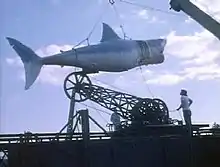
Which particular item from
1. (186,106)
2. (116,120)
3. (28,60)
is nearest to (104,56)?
(28,60)

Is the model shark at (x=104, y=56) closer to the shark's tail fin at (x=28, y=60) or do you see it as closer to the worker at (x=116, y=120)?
the shark's tail fin at (x=28, y=60)

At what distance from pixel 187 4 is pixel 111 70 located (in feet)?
24.3

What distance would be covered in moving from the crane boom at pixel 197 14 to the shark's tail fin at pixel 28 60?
1065cm

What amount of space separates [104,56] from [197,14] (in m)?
7.29

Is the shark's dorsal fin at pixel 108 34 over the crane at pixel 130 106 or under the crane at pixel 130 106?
over

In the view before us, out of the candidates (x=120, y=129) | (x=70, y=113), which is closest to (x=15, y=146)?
(x=120, y=129)

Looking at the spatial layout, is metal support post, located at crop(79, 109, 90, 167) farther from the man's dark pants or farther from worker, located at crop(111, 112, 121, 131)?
worker, located at crop(111, 112, 121, 131)

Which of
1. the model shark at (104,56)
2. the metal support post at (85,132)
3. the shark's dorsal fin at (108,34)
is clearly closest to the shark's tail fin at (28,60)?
the model shark at (104,56)

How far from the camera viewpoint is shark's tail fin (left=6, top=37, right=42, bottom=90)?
101ft

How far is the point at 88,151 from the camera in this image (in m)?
19.7

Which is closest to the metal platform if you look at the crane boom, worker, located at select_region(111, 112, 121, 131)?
worker, located at select_region(111, 112, 121, 131)

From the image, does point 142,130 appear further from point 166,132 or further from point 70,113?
point 70,113

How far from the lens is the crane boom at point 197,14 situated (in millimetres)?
29809

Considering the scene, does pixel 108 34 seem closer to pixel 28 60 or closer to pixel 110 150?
pixel 28 60
